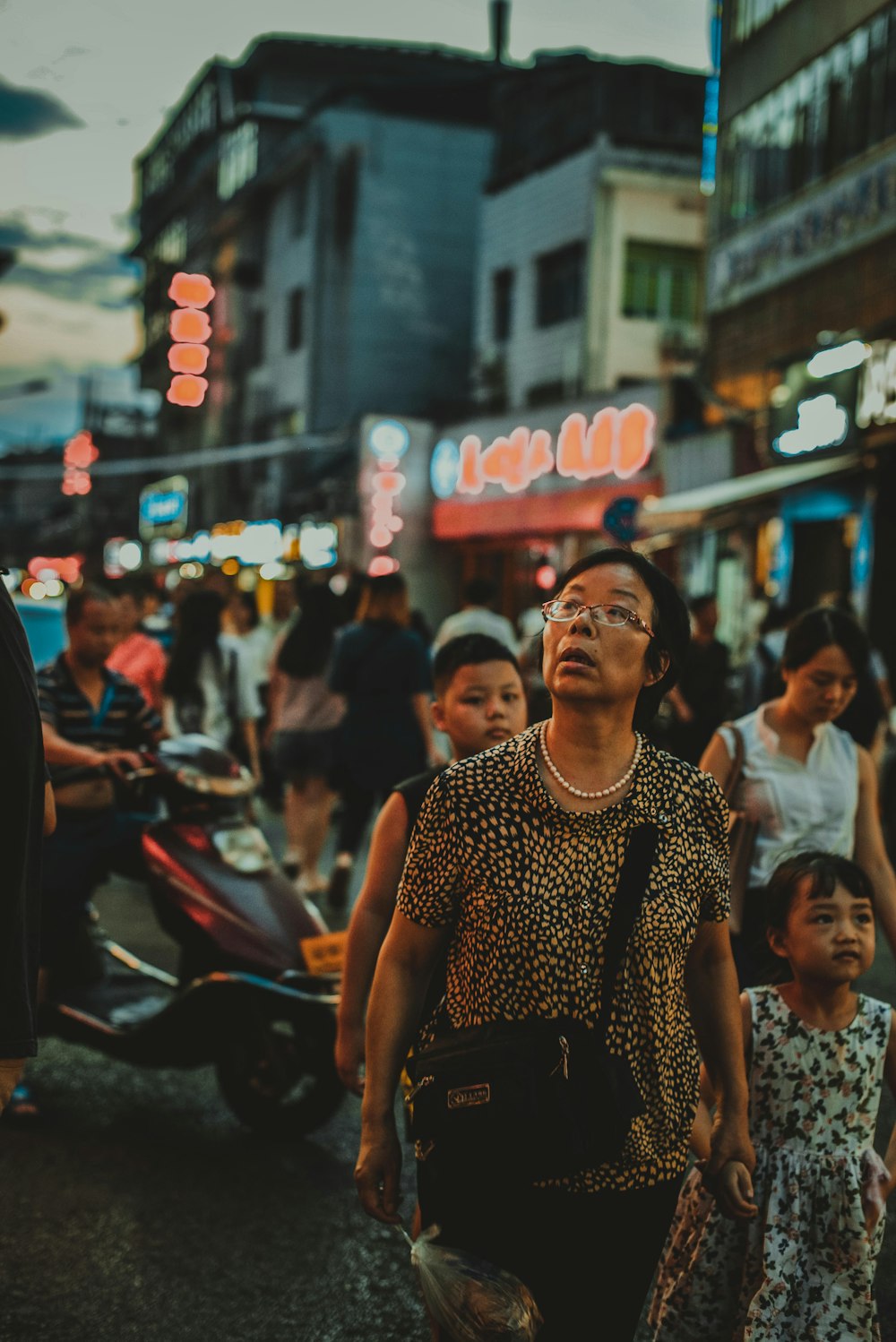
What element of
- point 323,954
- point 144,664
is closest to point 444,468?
point 144,664

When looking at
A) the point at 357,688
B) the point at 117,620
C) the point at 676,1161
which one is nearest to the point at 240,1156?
the point at 117,620

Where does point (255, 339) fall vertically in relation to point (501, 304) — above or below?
above

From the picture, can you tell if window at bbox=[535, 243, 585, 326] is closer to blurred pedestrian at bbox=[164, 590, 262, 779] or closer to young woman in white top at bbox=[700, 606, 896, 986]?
blurred pedestrian at bbox=[164, 590, 262, 779]

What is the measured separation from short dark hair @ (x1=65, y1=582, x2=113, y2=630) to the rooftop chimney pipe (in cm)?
3736

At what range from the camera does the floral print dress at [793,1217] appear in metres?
3.26

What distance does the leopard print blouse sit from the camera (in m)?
2.50

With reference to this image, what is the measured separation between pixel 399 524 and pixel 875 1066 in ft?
91.1

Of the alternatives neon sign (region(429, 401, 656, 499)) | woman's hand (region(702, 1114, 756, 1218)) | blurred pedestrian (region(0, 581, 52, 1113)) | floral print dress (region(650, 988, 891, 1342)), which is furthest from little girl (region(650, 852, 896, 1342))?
neon sign (region(429, 401, 656, 499))

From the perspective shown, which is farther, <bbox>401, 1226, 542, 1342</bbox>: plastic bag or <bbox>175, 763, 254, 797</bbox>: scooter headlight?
<bbox>175, 763, 254, 797</bbox>: scooter headlight

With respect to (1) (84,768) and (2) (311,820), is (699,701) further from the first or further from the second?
(1) (84,768)

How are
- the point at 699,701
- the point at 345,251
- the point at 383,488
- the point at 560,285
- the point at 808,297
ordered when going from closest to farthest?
the point at 699,701, the point at 808,297, the point at 560,285, the point at 383,488, the point at 345,251

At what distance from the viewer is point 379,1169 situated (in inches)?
107

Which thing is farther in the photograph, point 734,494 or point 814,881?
point 734,494

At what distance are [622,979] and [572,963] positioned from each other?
0.31 feet
